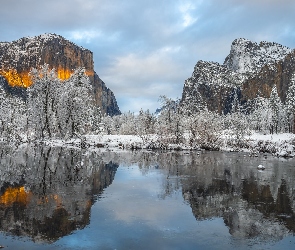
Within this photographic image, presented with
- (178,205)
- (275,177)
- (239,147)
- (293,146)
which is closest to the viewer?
(178,205)

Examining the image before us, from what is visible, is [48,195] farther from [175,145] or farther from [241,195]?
[175,145]

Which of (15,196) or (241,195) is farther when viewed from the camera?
(241,195)

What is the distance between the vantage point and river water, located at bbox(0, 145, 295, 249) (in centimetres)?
1184

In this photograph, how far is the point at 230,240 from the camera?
12.1m

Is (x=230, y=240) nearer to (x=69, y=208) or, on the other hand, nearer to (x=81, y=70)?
(x=69, y=208)

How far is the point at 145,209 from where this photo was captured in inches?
640

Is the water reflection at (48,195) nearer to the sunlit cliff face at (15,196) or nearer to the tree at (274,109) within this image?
the sunlit cliff face at (15,196)

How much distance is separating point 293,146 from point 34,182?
129 feet

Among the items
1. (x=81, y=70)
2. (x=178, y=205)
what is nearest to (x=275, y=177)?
(x=178, y=205)

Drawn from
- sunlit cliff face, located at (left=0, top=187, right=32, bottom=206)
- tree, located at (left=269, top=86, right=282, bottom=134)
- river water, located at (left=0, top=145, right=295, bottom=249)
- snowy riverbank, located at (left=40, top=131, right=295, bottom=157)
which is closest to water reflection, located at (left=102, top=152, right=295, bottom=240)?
river water, located at (left=0, top=145, right=295, bottom=249)

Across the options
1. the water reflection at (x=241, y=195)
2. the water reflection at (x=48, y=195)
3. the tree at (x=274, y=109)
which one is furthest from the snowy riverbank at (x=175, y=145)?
the tree at (x=274, y=109)

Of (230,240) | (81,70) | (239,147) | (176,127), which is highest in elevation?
(81,70)

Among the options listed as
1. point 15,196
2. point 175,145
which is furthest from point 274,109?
point 15,196

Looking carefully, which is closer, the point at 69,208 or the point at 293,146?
A: the point at 69,208
